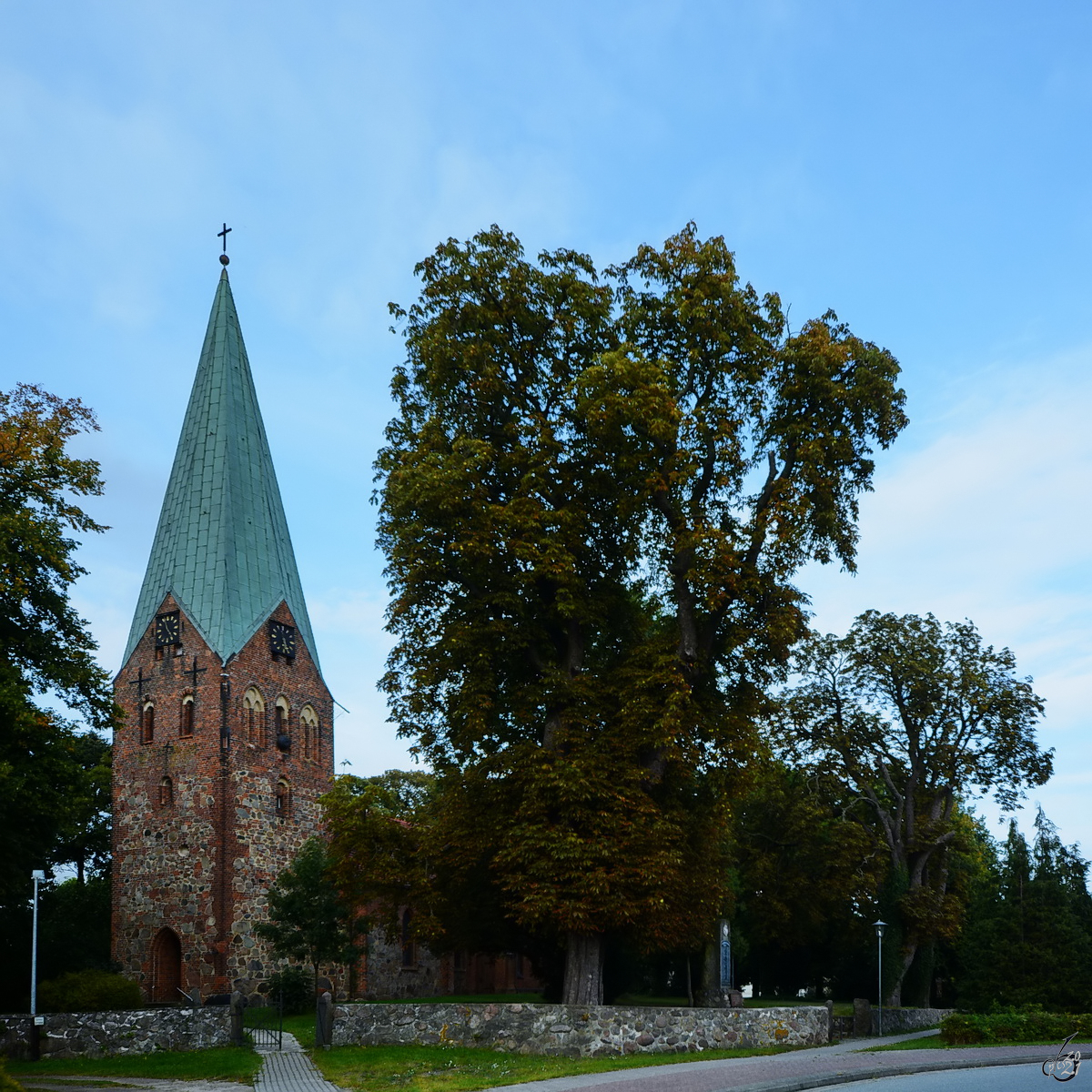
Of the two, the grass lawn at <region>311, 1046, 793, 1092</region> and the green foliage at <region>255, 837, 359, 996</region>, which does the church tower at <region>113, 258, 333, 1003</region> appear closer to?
the green foliage at <region>255, 837, 359, 996</region>

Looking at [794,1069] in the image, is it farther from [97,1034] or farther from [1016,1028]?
[97,1034]

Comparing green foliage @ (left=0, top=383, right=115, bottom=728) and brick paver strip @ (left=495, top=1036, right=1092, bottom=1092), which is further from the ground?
green foliage @ (left=0, top=383, right=115, bottom=728)

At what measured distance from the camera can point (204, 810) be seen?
129 ft

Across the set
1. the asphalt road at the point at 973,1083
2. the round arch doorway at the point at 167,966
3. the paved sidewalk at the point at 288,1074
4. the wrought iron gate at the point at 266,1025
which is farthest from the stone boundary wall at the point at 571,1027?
the round arch doorway at the point at 167,966

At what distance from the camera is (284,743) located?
138 ft

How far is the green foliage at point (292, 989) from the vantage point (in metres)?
37.2

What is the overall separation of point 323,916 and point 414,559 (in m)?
15.3

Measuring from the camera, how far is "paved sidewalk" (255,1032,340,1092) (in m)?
17.0

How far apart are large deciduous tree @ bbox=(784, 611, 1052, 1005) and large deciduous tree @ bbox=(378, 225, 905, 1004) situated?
14622mm

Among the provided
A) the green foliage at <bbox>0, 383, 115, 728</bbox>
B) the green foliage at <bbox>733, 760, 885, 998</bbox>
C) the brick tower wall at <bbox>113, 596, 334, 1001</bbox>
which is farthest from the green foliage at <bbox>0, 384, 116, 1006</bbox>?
the green foliage at <bbox>733, 760, 885, 998</bbox>

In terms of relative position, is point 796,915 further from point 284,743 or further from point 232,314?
point 232,314

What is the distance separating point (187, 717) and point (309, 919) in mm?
9383

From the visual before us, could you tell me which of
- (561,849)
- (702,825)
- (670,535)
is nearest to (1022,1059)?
(702,825)

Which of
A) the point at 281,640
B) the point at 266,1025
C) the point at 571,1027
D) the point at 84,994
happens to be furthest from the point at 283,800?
the point at 571,1027
